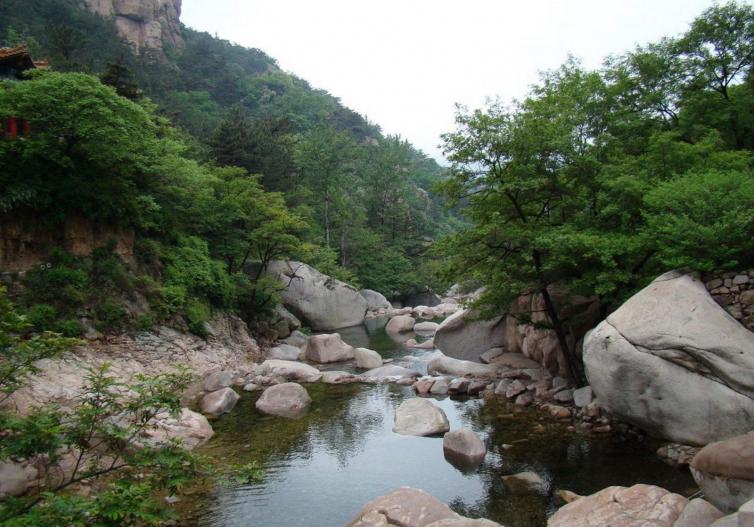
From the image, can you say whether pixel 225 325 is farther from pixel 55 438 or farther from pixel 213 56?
pixel 213 56

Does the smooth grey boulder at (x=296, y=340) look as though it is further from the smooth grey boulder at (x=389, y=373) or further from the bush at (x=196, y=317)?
the smooth grey boulder at (x=389, y=373)

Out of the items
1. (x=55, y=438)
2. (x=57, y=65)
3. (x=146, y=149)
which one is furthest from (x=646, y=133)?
(x=57, y=65)

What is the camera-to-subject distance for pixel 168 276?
64.4ft

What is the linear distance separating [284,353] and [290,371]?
4.03 metres

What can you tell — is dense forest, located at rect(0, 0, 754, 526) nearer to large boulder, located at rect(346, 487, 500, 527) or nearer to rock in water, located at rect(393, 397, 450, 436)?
large boulder, located at rect(346, 487, 500, 527)

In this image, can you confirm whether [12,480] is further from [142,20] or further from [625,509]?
[142,20]

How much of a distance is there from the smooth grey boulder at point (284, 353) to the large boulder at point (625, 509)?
1547cm

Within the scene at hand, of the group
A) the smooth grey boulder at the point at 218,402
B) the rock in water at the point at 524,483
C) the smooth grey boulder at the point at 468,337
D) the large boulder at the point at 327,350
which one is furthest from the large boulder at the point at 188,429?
the smooth grey boulder at the point at 468,337

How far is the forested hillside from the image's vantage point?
14.9m

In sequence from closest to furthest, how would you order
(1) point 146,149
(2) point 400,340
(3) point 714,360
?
1. (3) point 714,360
2. (1) point 146,149
3. (2) point 400,340

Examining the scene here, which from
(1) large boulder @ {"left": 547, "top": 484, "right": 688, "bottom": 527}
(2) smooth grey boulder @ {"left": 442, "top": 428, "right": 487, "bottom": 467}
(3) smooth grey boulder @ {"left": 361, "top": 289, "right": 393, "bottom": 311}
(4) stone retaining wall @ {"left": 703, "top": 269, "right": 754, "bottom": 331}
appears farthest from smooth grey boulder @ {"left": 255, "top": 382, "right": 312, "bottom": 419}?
(3) smooth grey boulder @ {"left": 361, "top": 289, "right": 393, "bottom": 311}

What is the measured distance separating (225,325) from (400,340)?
9701mm

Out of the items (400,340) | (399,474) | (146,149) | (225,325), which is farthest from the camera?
(400,340)

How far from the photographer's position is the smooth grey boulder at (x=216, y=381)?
16138 mm
